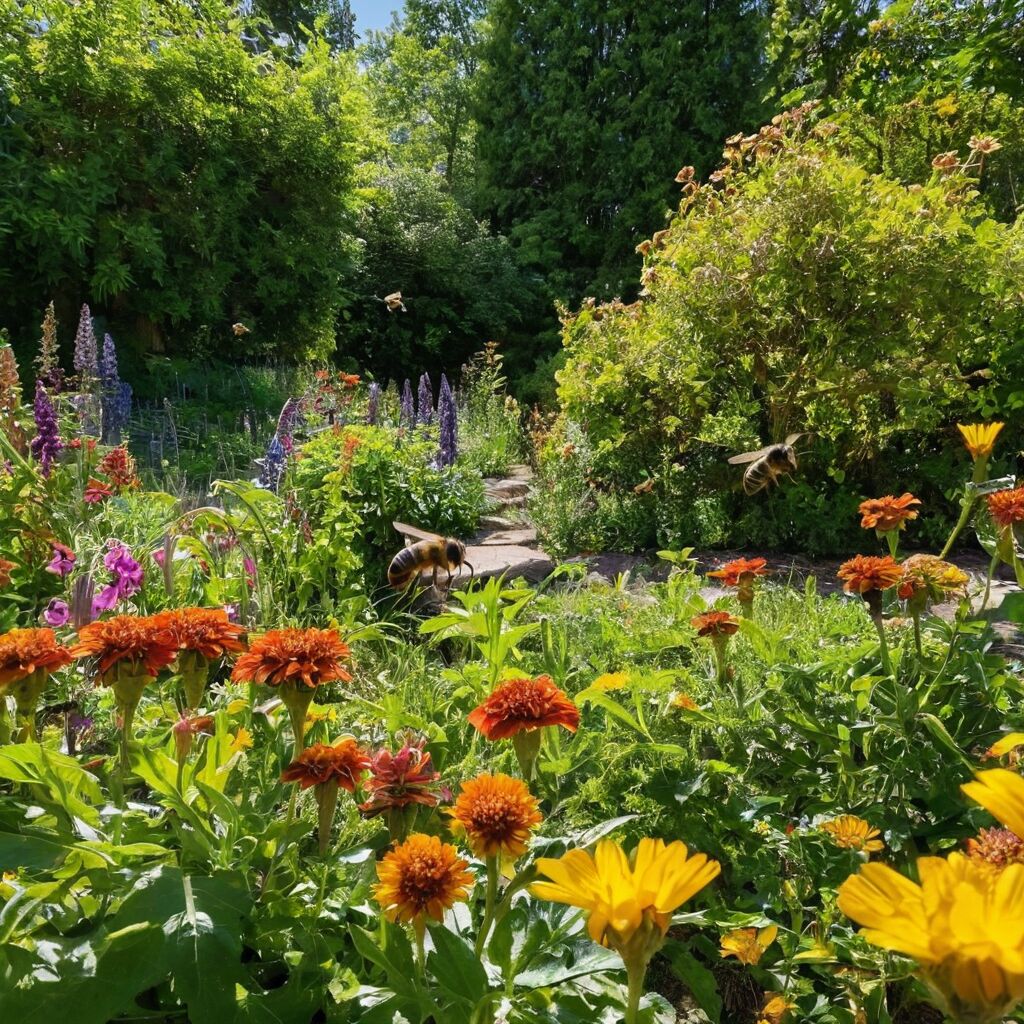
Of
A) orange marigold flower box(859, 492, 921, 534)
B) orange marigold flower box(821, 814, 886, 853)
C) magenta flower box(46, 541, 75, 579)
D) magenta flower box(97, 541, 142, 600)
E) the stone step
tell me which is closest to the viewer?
orange marigold flower box(821, 814, 886, 853)

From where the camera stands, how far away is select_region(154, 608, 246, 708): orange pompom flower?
3.35 feet

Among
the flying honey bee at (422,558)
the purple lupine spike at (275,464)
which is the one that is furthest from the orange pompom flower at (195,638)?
the purple lupine spike at (275,464)

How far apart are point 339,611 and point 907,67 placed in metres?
5.75

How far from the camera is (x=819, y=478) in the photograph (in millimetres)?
4680

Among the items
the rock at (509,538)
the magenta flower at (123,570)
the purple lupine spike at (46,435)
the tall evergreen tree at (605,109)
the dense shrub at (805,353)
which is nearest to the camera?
the magenta flower at (123,570)

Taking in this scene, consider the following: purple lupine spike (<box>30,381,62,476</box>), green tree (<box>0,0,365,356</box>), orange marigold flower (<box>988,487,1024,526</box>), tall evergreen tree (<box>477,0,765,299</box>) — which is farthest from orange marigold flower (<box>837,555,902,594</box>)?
tall evergreen tree (<box>477,0,765,299</box>)

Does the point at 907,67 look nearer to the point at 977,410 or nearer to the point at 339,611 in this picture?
the point at 977,410

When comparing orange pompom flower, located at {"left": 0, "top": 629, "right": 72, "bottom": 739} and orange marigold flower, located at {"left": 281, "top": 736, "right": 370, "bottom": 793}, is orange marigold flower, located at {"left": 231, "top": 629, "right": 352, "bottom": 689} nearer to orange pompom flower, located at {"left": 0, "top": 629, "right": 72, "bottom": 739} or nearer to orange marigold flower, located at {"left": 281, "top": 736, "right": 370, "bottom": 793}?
orange marigold flower, located at {"left": 281, "top": 736, "right": 370, "bottom": 793}

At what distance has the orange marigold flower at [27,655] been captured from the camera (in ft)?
3.20

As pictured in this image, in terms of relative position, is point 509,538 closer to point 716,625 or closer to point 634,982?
point 716,625

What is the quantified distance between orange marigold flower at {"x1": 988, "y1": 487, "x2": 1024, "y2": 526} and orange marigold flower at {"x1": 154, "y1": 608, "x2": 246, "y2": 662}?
121 centimetres

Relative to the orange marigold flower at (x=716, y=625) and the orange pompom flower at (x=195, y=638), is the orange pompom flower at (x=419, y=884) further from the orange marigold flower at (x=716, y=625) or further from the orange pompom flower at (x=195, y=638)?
the orange marigold flower at (x=716, y=625)

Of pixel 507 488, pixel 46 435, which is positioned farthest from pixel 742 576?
pixel 507 488

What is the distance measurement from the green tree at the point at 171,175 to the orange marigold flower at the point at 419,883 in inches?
288
